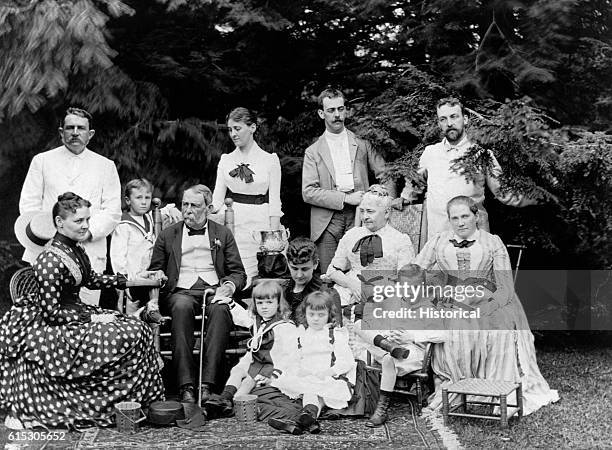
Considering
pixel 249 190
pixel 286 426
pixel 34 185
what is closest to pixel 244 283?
pixel 249 190

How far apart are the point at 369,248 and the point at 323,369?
1031mm

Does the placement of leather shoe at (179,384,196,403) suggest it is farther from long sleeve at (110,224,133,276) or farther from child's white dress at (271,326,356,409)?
long sleeve at (110,224,133,276)

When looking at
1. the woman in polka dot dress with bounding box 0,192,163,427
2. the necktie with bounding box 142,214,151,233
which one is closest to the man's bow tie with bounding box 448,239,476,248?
the woman in polka dot dress with bounding box 0,192,163,427

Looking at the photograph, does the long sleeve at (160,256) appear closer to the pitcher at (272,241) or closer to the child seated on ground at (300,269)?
the pitcher at (272,241)

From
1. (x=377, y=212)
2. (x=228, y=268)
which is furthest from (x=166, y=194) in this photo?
(x=377, y=212)

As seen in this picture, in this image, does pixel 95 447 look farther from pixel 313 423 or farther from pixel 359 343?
pixel 359 343

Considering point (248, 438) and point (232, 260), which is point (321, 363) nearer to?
point (248, 438)

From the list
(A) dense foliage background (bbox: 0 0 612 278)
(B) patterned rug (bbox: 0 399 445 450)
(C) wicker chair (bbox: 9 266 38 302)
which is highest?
(A) dense foliage background (bbox: 0 0 612 278)

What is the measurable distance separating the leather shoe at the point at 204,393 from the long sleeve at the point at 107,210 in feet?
4.34

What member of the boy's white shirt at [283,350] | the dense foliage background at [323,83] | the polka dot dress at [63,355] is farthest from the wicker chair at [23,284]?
the dense foliage background at [323,83]

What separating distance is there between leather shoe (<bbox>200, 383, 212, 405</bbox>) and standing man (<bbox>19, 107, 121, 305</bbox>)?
3.84 ft

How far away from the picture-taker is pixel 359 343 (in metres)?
5.41

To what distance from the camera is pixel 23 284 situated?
5.04 meters

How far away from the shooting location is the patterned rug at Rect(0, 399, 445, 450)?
14.7 feet
